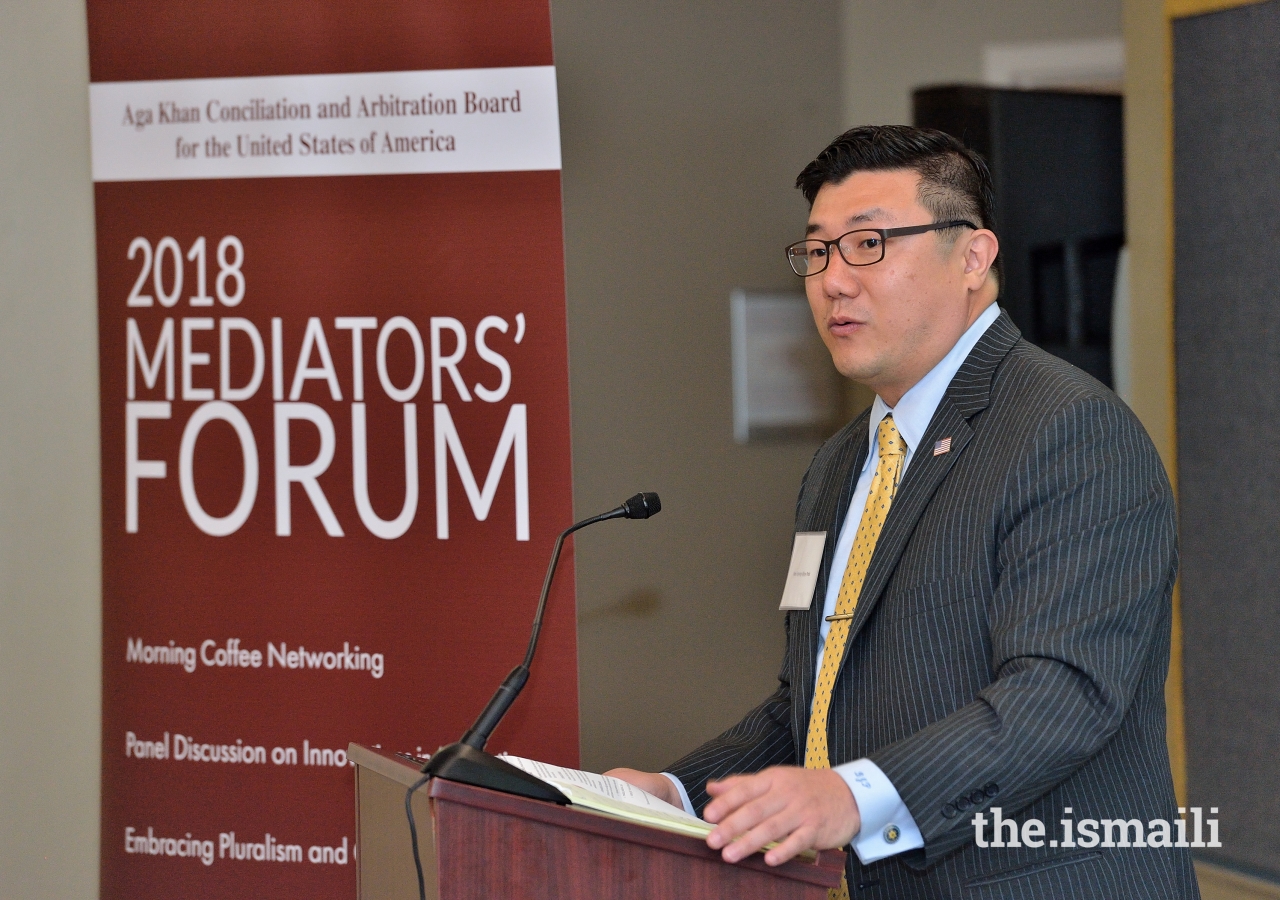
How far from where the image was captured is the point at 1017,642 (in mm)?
1368

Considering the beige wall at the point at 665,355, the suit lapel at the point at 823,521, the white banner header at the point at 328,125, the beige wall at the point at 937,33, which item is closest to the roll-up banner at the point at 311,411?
the white banner header at the point at 328,125

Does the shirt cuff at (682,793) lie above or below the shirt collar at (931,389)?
below

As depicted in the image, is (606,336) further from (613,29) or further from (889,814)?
(889,814)

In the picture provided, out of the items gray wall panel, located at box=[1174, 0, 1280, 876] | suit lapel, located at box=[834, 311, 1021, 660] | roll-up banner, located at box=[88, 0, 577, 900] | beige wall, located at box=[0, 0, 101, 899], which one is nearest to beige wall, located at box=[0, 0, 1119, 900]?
beige wall, located at box=[0, 0, 101, 899]

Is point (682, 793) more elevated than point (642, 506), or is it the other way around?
point (642, 506)

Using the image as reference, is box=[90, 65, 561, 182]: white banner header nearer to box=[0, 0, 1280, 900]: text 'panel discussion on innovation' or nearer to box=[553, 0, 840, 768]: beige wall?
box=[0, 0, 1280, 900]: text 'panel discussion on innovation'

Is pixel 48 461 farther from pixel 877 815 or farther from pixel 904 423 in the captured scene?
pixel 877 815

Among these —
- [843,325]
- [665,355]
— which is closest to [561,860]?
[843,325]

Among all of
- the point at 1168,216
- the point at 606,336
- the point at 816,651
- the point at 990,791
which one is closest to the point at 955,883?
the point at 990,791

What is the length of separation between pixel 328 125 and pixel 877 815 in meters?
1.74

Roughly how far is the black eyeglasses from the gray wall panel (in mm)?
1348

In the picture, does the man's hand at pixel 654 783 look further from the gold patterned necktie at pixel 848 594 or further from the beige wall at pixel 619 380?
the beige wall at pixel 619 380

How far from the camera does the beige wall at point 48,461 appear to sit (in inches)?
97.7

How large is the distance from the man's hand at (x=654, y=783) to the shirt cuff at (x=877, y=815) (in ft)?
1.13
